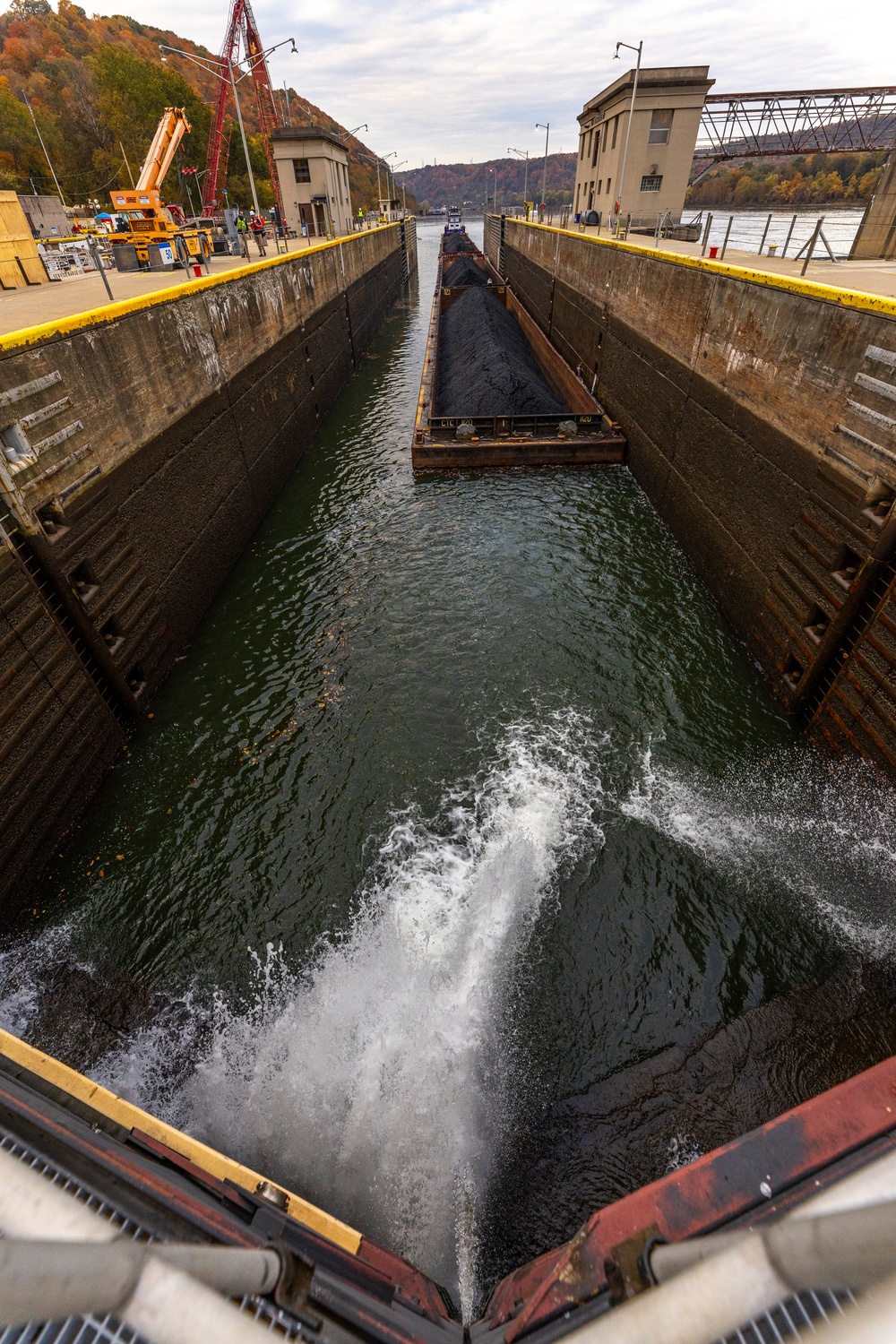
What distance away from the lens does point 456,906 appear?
779cm

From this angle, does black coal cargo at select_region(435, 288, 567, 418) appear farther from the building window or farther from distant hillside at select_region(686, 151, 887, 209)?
distant hillside at select_region(686, 151, 887, 209)

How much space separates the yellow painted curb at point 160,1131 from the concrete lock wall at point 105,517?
3718 mm

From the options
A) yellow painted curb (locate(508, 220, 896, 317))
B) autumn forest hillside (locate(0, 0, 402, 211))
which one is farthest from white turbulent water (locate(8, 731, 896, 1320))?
autumn forest hillside (locate(0, 0, 402, 211))

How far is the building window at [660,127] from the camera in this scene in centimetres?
3083

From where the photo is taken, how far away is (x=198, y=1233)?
2945 millimetres

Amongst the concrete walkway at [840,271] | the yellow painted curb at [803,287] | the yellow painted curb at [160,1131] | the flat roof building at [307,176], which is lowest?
the yellow painted curb at [160,1131]

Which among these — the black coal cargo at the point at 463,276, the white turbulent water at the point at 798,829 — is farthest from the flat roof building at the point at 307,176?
the white turbulent water at the point at 798,829

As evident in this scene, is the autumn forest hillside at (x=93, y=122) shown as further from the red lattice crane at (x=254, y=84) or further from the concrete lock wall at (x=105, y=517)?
the concrete lock wall at (x=105, y=517)

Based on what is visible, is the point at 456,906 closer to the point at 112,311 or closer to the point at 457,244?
the point at 112,311

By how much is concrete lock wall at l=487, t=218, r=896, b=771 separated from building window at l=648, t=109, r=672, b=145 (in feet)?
70.6

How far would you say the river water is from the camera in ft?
19.1

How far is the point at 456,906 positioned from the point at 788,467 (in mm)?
9762

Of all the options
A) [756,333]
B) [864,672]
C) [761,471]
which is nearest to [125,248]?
[756,333]

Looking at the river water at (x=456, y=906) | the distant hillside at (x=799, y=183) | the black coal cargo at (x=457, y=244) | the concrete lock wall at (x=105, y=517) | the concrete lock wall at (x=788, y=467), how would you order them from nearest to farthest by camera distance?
the river water at (x=456, y=906) < the concrete lock wall at (x=105, y=517) < the concrete lock wall at (x=788, y=467) < the black coal cargo at (x=457, y=244) < the distant hillside at (x=799, y=183)
